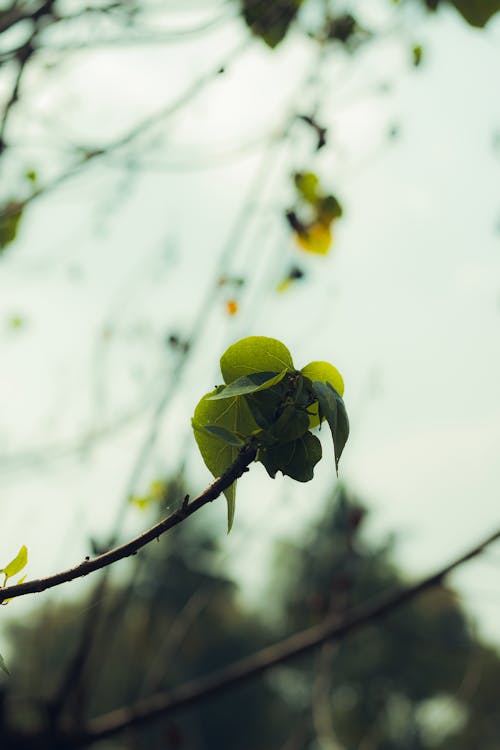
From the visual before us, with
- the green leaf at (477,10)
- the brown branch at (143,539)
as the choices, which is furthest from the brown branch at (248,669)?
the brown branch at (143,539)

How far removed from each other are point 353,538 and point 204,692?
1165 mm

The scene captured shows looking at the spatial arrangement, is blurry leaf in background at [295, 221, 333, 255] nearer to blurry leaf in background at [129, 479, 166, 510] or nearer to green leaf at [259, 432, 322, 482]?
blurry leaf in background at [129, 479, 166, 510]

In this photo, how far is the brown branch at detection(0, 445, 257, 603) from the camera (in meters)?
0.64

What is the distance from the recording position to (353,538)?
10.7ft

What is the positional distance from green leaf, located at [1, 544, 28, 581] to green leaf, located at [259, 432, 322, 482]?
0.87 feet

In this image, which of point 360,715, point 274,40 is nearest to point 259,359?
point 274,40

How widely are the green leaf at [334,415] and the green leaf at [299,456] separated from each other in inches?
1.8

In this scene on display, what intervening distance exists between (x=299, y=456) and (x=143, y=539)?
172mm

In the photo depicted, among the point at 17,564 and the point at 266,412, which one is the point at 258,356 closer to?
the point at 266,412

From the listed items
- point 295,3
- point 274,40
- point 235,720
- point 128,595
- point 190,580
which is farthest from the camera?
point 235,720

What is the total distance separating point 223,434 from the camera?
0.69 m

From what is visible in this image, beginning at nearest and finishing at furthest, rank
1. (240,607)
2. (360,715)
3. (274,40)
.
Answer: (274,40) < (360,715) < (240,607)

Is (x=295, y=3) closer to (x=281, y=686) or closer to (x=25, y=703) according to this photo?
(x=25, y=703)

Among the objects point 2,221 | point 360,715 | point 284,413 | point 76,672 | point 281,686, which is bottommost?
point 281,686
